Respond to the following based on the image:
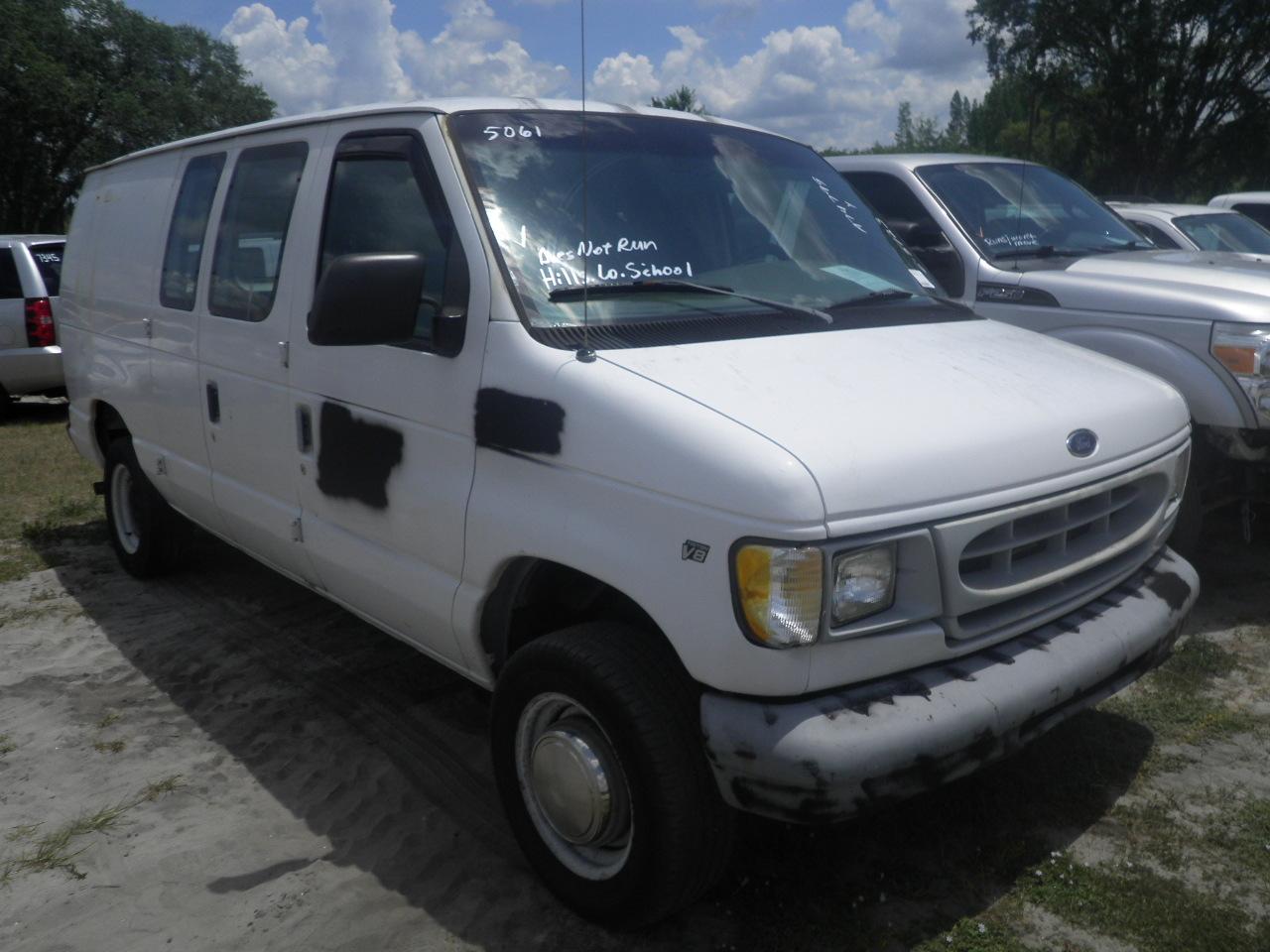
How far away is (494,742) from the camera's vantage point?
3.24 meters

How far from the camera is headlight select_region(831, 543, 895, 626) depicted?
8.39 ft

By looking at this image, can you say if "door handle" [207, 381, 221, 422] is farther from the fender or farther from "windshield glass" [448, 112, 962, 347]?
the fender

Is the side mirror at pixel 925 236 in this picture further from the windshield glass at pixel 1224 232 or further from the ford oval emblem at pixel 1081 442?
the windshield glass at pixel 1224 232

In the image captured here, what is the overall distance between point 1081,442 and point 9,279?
11255 mm

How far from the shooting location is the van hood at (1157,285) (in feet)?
16.6

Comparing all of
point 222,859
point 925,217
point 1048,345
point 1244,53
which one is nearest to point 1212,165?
point 1244,53

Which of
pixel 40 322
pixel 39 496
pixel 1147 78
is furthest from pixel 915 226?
pixel 1147 78

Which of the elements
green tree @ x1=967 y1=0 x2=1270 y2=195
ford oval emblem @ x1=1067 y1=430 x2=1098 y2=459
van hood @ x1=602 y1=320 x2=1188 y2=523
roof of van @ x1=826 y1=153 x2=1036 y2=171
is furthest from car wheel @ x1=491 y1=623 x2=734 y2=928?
green tree @ x1=967 y1=0 x2=1270 y2=195

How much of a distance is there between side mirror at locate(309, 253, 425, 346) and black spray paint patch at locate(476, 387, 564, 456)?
312 millimetres

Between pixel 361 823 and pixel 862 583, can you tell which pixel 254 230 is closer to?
pixel 361 823

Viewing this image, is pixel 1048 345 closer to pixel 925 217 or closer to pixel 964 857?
pixel 964 857

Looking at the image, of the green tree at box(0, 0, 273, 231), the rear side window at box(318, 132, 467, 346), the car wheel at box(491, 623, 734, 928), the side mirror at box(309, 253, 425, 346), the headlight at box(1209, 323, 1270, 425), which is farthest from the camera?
the green tree at box(0, 0, 273, 231)

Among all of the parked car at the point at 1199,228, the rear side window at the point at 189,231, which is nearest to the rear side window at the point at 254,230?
the rear side window at the point at 189,231

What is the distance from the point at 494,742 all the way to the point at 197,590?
10.6 ft
